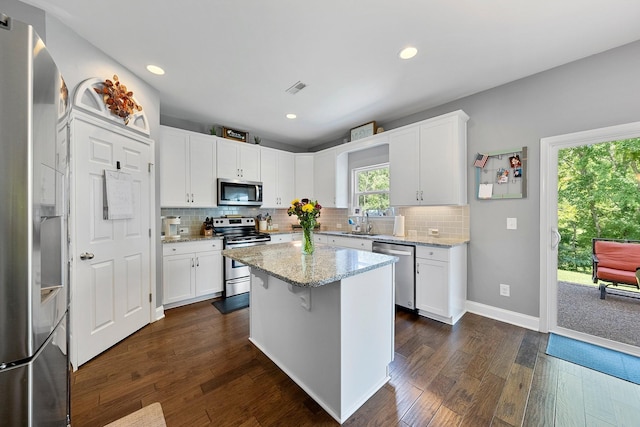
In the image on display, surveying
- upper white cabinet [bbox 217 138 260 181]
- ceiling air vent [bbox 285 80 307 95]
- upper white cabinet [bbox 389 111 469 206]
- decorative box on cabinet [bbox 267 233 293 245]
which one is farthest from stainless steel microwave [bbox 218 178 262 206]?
upper white cabinet [bbox 389 111 469 206]

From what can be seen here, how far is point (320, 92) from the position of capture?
288 cm

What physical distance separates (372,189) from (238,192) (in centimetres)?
226

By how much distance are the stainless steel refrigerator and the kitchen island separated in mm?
908

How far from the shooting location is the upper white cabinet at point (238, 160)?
12.3 feet

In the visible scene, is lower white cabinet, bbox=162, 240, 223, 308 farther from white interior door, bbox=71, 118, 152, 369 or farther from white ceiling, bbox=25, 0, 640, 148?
white ceiling, bbox=25, 0, 640, 148

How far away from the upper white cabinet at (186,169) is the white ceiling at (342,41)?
54 cm

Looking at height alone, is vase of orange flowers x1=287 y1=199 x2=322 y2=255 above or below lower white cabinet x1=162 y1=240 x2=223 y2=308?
above

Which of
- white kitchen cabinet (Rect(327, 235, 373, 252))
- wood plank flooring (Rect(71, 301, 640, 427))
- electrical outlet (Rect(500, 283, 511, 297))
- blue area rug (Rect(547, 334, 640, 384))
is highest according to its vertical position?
white kitchen cabinet (Rect(327, 235, 373, 252))

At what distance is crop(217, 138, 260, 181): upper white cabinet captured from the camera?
12.3 ft

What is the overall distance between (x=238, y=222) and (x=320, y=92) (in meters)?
2.44

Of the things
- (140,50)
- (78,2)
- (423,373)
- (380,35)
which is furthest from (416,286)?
(78,2)

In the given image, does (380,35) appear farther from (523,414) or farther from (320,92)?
(523,414)

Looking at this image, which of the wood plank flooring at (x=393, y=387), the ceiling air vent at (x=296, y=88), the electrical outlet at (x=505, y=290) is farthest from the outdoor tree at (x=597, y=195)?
the ceiling air vent at (x=296, y=88)

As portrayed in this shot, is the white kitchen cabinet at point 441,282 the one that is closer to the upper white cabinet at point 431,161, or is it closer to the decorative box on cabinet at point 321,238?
the upper white cabinet at point 431,161
